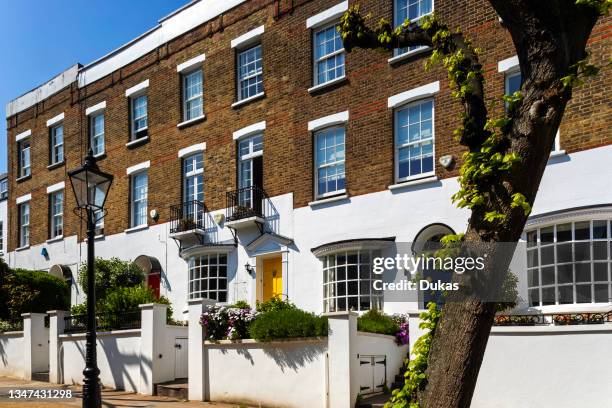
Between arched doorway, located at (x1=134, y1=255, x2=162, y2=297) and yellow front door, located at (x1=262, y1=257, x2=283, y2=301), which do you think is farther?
arched doorway, located at (x1=134, y1=255, x2=162, y2=297)

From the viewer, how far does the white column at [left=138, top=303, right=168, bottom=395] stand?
15.8 m

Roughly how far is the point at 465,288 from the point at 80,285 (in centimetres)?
2065

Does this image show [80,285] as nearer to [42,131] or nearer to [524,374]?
[42,131]

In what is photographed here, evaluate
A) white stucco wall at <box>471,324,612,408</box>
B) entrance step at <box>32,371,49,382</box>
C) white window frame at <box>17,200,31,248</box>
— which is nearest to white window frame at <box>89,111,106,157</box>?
white window frame at <box>17,200,31,248</box>

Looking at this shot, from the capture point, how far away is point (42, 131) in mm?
27625

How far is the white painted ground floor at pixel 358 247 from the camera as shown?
1293cm

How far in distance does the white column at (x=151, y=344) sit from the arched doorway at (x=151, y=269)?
564 cm

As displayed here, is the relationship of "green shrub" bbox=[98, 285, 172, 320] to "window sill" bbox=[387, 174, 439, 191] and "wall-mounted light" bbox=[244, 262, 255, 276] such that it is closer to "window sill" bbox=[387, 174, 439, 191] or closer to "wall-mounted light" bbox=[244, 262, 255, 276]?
"wall-mounted light" bbox=[244, 262, 255, 276]

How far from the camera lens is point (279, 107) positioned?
61.7 ft

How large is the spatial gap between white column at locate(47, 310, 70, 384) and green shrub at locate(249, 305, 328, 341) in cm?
708

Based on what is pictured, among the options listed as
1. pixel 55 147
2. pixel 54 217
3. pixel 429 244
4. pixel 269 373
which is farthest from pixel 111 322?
pixel 55 147

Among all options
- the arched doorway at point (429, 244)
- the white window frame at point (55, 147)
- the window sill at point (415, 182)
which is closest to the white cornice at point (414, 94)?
the window sill at point (415, 182)

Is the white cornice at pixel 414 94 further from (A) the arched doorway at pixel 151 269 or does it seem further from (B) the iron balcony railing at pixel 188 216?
(A) the arched doorway at pixel 151 269

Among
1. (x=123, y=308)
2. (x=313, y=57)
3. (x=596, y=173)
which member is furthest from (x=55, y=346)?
(x=596, y=173)
